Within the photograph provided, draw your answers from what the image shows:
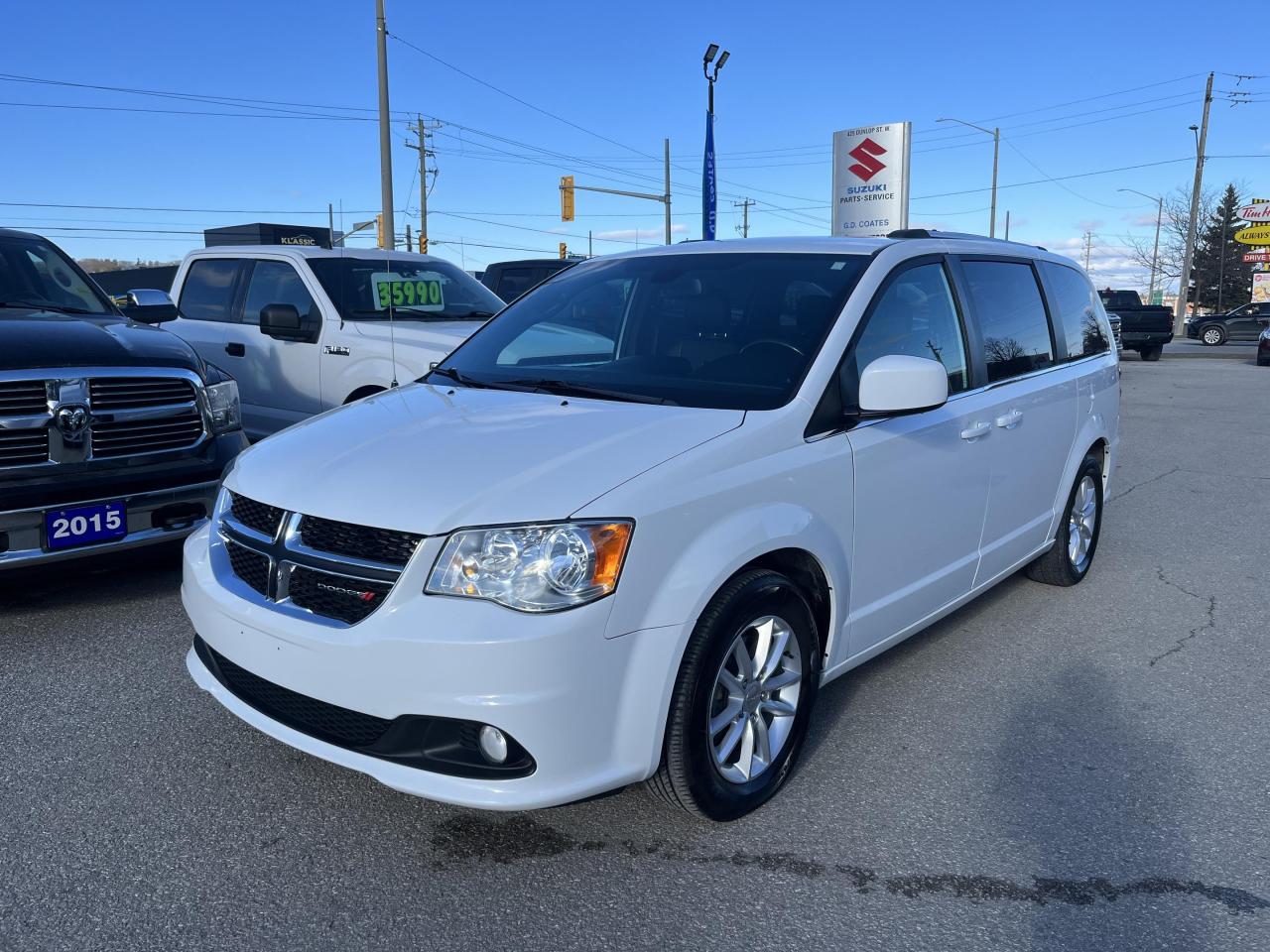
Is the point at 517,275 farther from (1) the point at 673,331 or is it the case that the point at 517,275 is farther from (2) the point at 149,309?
(1) the point at 673,331

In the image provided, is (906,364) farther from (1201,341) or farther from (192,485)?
(1201,341)

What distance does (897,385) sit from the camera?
3.35m

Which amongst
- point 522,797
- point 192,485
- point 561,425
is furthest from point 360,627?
point 192,485

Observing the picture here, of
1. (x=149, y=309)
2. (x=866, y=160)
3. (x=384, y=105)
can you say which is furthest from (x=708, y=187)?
(x=149, y=309)

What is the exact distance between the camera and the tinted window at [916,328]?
3635 mm

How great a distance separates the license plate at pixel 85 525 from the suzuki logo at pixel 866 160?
58.4 feet

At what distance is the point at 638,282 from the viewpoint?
4316mm

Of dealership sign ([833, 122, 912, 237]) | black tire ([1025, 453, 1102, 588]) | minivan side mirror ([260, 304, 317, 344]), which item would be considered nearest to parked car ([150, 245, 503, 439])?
minivan side mirror ([260, 304, 317, 344])

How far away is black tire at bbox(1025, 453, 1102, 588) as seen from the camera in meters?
5.44

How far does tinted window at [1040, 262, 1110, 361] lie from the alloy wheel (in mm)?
2870

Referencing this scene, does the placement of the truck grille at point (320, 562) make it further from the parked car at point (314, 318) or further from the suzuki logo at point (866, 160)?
the suzuki logo at point (866, 160)

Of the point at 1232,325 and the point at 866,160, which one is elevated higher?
the point at 866,160

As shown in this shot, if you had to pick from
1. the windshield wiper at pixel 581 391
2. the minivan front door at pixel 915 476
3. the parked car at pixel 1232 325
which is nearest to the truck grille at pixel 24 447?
the windshield wiper at pixel 581 391

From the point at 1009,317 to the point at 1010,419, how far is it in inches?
21.7
